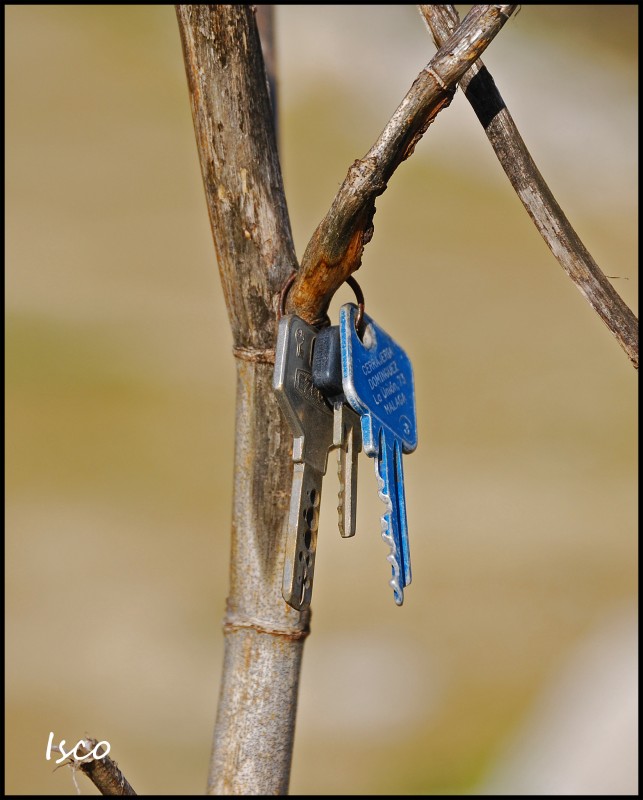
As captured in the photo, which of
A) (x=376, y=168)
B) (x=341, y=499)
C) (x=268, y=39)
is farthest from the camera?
(x=268, y=39)

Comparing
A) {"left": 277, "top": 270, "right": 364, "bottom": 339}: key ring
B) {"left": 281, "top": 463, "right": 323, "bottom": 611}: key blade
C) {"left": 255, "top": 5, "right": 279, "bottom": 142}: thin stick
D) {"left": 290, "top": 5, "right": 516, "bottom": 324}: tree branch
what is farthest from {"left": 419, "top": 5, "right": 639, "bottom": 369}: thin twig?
{"left": 255, "top": 5, "right": 279, "bottom": 142}: thin stick

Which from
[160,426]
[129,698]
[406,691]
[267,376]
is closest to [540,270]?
[160,426]

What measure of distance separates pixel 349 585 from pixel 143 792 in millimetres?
1208

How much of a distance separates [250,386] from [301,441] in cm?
14

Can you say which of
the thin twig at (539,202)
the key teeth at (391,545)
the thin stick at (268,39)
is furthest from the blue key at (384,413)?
the thin stick at (268,39)

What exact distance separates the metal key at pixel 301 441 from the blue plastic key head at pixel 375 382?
0.04 m

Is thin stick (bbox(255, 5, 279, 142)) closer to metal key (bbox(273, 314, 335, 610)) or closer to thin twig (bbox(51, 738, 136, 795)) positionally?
metal key (bbox(273, 314, 335, 610))

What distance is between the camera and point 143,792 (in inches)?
94.6

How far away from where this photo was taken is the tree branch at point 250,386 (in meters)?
0.89

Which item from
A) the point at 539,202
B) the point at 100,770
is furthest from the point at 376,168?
the point at 100,770

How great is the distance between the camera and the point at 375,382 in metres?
0.90

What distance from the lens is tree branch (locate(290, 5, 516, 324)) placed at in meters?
0.70

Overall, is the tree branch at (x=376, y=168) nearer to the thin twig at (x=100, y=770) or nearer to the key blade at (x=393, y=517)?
the key blade at (x=393, y=517)

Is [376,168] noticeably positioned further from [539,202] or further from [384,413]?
[384,413]
